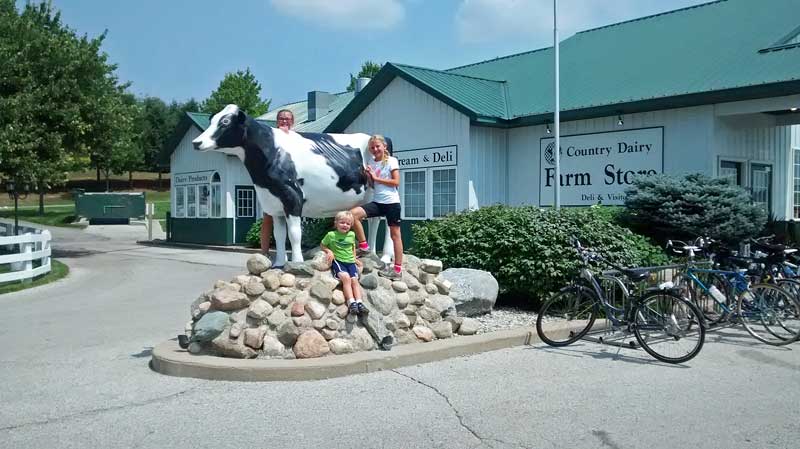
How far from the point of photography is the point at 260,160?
8.17m

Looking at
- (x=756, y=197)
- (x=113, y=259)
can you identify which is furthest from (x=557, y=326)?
(x=113, y=259)

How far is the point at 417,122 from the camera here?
18.9 meters

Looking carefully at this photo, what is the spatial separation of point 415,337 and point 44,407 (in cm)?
379

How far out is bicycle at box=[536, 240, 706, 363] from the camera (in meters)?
7.75

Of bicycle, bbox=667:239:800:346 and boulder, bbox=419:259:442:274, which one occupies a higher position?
boulder, bbox=419:259:442:274

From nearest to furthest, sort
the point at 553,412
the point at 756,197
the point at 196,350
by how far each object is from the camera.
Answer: the point at 553,412, the point at 196,350, the point at 756,197

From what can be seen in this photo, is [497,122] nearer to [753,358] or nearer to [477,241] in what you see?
[477,241]

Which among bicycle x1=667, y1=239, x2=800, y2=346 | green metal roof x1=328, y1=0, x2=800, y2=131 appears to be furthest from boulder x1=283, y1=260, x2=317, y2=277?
green metal roof x1=328, y1=0, x2=800, y2=131

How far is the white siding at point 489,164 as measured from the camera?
17562mm

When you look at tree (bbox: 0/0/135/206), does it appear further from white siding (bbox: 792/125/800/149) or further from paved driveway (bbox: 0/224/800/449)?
white siding (bbox: 792/125/800/149)

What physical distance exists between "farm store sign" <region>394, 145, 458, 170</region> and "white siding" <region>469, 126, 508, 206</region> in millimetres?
529

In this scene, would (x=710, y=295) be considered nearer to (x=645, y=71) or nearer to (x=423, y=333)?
(x=423, y=333)

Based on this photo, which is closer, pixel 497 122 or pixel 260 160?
pixel 260 160

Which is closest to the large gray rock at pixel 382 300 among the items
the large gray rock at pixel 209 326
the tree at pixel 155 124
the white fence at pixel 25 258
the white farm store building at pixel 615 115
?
the large gray rock at pixel 209 326
